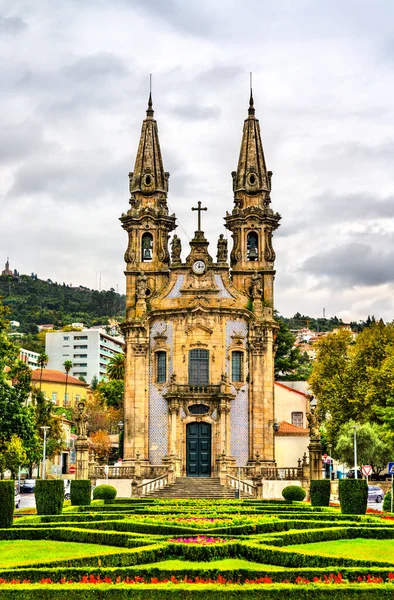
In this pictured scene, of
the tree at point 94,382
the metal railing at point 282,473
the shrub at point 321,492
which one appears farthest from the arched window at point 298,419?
the tree at point 94,382

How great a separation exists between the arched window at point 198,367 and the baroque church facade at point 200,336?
64mm

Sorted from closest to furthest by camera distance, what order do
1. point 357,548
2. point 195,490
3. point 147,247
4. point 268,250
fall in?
1. point 357,548
2. point 195,490
3. point 268,250
4. point 147,247

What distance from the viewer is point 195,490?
50906mm

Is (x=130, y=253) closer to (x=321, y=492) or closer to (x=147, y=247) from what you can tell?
(x=147, y=247)

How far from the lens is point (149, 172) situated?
63156mm

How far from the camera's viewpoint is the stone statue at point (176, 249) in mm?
60062

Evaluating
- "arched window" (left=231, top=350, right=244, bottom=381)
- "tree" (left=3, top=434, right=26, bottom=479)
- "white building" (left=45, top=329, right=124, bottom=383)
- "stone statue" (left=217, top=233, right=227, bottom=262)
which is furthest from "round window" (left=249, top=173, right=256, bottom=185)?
"white building" (left=45, top=329, right=124, bottom=383)

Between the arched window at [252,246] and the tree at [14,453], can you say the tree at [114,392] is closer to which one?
the tree at [14,453]

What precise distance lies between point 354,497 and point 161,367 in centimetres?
2557

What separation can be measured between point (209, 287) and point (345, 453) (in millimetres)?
18819

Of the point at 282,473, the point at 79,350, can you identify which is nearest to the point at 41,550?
the point at 282,473

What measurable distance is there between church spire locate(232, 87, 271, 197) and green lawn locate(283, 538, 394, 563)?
3815 centimetres

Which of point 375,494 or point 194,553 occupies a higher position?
point 194,553

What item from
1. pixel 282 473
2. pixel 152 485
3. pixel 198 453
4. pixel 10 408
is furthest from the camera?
pixel 198 453
